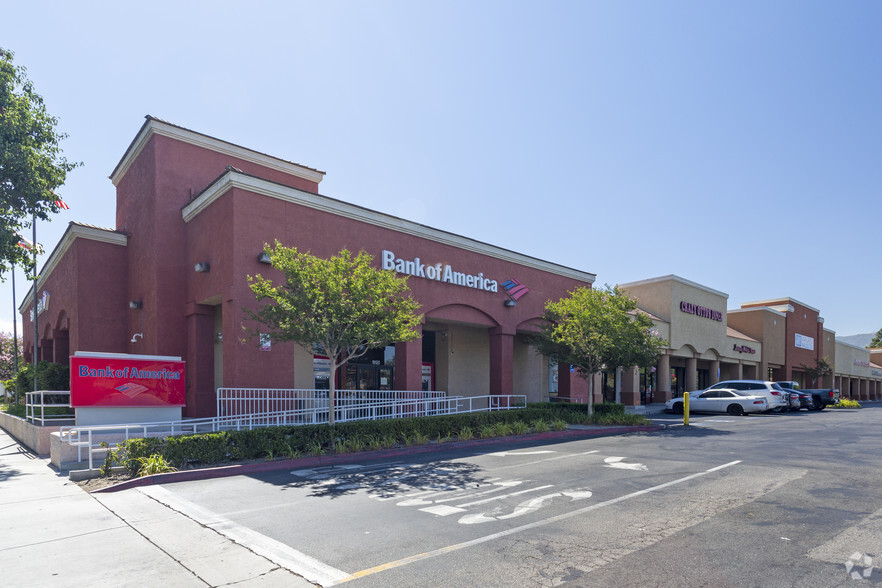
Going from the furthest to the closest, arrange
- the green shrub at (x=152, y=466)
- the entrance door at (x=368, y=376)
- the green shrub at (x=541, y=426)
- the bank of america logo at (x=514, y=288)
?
the bank of america logo at (x=514, y=288)
the entrance door at (x=368, y=376)
the green shrub at (x=541, y=426)
the green shrub at (x=152, y=466)

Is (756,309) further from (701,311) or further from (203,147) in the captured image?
(203,147)

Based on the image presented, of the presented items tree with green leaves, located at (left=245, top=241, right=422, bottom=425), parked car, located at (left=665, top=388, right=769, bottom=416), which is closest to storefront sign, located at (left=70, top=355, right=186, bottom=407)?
tree with green leaves, located at (left=245, top=241, right=422, bottom=425)

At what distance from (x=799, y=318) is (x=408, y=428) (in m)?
56.0

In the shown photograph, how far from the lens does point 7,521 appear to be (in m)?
8.00

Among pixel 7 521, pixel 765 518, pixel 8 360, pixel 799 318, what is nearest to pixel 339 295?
pixel 7 521

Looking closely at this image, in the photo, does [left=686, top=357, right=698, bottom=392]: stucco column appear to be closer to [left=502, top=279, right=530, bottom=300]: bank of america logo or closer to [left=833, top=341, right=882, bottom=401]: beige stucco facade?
[left=502, top=279, right=530, bottom=300]: bank of america logo

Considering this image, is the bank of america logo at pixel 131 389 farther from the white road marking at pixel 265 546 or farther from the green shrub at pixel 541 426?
the green shrub at pixel 541 426

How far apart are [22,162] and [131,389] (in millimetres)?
10592

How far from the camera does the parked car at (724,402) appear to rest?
28516 mm

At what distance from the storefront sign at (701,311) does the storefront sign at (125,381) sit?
109ft

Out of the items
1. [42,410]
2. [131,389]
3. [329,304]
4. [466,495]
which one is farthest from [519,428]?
[42,410]

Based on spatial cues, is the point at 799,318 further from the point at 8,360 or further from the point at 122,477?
the point at 8,360

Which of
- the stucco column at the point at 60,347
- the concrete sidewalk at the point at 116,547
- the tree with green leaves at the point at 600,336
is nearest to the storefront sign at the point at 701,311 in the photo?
the tree with green leaves at the point at 600,336

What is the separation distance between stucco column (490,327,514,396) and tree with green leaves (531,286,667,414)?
162 cm
